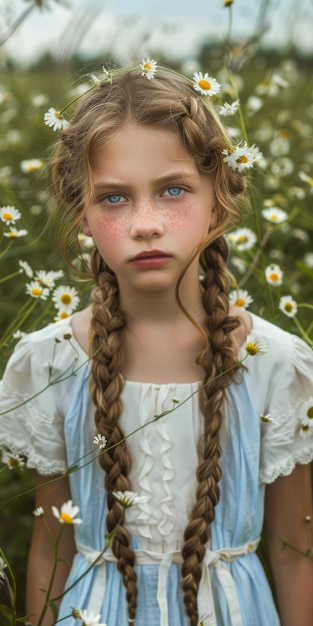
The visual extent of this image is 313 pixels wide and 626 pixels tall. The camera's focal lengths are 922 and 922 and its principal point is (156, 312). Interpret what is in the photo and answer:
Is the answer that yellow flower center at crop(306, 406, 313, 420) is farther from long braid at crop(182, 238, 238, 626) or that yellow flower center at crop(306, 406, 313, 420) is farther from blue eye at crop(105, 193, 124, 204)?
blue eye at crop(105, 193, 124, 204)

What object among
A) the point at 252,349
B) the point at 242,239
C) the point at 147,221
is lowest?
the point at 252,349

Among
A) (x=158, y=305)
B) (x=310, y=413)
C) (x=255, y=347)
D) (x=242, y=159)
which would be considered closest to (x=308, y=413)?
(x=310, y=413)

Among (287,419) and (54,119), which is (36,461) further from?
(54,119)

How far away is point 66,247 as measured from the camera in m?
1.32

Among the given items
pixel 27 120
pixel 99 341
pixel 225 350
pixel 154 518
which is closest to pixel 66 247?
pixel 99 341

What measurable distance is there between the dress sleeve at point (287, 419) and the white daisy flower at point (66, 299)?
34 centimetres

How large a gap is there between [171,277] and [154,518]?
35 centimetres

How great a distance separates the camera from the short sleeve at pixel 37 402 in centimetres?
136

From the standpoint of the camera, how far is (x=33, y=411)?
1.37 meters

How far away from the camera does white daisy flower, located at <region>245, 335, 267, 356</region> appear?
124 cm

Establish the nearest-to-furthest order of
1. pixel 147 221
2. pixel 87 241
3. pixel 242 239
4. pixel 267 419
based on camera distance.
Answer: pixel 147 221, pixel 267 419, pixel 87 241, pixel 242 239

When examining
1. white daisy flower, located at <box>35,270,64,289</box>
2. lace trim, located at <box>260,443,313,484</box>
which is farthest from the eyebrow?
lace trim, located at <box>260,443,313,484</box>

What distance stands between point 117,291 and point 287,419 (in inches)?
12.3

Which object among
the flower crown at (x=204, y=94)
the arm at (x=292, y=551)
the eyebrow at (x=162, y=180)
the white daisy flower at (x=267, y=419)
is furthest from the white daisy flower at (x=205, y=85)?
the arm at (x=292, y=551)
